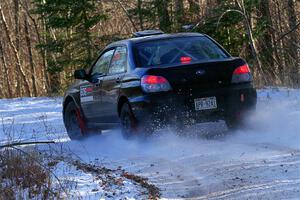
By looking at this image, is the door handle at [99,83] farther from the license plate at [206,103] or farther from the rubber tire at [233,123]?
the rubber tire at [233,123]

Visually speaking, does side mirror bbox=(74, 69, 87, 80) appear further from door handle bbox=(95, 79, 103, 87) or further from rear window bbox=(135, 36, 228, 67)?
rear window bbox=(135, 36, 228, 67)

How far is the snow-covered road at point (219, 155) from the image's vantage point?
6.71 metres

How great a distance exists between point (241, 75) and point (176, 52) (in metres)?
1.06

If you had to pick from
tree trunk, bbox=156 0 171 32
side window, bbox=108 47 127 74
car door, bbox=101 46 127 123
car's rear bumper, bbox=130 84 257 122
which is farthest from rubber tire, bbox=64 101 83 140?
tree trunk, bbox=156 0 171 32

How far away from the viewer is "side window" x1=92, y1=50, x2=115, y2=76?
36.0ft

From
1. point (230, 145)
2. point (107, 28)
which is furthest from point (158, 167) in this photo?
point (107, 28)

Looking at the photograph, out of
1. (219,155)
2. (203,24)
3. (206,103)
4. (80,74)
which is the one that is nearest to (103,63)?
(80,74)

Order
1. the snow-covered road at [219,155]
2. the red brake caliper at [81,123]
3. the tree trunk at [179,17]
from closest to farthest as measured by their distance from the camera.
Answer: the snow-covered road at [219,155], the red brake caliper at [81,123], the tree trunk at [179,17]

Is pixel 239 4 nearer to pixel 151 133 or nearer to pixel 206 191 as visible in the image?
pixel 151 133

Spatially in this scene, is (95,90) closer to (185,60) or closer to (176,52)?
(176,52)

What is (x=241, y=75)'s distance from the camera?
9.70 metres

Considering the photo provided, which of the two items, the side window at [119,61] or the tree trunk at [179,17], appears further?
the tree trunk at [179,17]

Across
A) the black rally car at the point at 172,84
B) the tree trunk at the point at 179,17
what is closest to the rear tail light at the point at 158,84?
the black rally car at the point at 172,84

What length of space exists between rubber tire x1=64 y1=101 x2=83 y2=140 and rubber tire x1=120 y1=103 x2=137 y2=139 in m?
2.05
